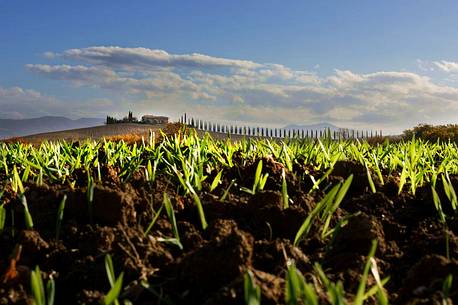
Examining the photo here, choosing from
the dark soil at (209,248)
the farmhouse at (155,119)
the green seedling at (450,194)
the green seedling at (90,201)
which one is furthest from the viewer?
the farmhouse at (155,119)

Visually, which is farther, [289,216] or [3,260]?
[289,216]

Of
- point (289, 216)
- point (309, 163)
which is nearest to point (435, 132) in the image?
point (309, 163)

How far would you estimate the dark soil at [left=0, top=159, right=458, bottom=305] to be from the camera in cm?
167

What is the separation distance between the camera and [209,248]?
173 centimetres

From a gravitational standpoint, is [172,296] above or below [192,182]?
below

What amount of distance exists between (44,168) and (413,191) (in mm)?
2152

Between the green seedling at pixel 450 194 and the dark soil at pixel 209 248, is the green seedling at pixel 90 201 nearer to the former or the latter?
the dark soil at pixel 209 248

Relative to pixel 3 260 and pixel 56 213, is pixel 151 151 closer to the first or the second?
pixel 56 213

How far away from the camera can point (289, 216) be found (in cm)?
218

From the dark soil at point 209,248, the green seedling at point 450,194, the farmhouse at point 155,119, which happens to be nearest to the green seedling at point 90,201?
the dark soil at point 209,248

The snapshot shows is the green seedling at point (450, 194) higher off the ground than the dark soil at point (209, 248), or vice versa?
the green seedling at point (450, 194)

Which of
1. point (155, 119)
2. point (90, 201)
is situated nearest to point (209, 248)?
point (90, 201)

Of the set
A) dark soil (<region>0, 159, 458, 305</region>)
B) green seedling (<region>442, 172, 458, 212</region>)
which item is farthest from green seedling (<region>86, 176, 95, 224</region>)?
green seedling (<region>442, 172, 458, 212</region>)

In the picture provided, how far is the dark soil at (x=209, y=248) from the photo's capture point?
1669mm
